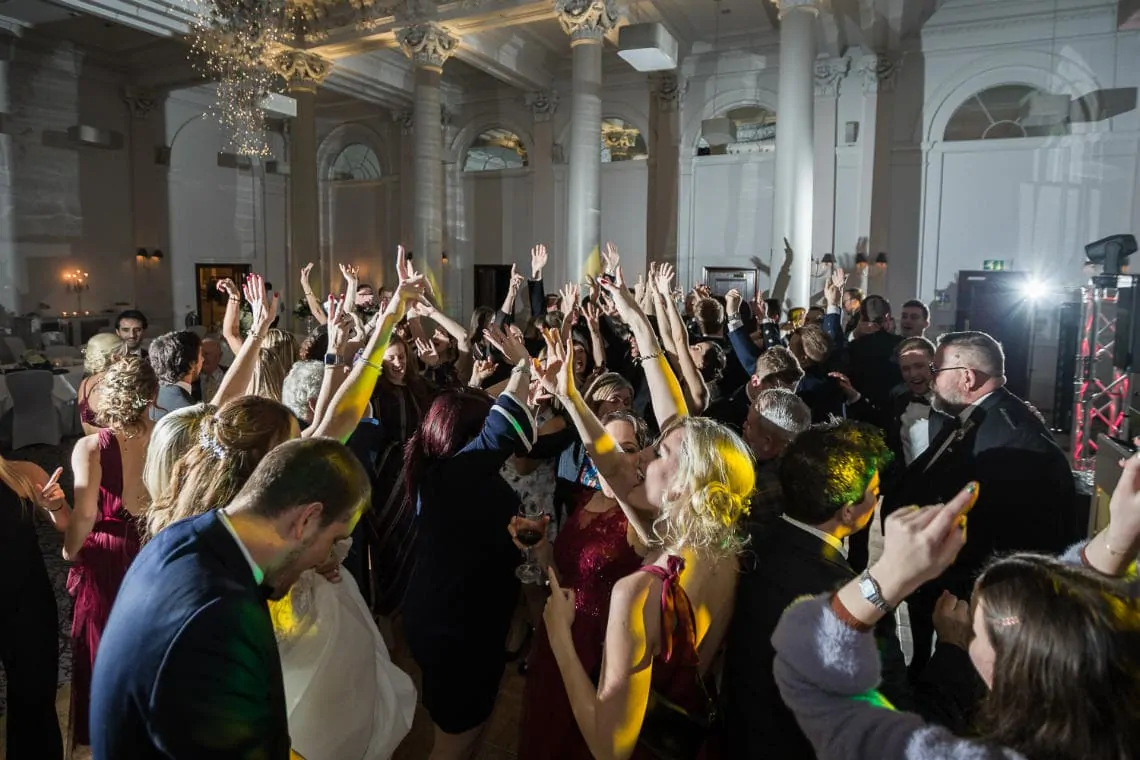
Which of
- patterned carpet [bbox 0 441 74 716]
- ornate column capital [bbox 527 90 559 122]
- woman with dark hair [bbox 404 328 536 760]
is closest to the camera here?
woman with dark hair [bbox 404 328 536 760]

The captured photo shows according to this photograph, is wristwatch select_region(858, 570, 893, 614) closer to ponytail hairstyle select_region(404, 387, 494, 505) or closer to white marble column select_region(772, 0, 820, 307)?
ponytail hairstyle select_region(404, 387, 494, 505)

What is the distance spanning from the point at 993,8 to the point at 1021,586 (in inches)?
579

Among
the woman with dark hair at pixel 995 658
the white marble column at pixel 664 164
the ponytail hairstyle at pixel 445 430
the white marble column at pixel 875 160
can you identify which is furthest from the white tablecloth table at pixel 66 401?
the white marble column at pixel 875 160

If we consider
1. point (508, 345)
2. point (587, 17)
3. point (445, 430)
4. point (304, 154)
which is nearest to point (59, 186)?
point (304, 154)

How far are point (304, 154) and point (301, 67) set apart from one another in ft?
5.54

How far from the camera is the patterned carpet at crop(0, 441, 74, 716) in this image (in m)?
3.36

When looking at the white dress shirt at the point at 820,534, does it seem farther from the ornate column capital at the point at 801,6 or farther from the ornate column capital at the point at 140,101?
the ornate column capital at the point at 140,101

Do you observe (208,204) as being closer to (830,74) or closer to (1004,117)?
(830,74)

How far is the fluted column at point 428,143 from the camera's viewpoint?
12672 millimetres

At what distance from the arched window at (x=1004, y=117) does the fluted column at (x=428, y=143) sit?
9459 mm

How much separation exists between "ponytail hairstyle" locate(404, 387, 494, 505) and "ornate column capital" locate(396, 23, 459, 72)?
11.9 meters

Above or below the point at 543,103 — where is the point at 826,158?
below

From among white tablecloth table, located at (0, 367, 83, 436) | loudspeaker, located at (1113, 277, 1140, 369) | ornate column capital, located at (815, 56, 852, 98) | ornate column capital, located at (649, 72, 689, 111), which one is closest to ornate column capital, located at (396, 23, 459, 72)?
ornate column capital, located at (649, 72, 689, 111)

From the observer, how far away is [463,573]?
222cm
